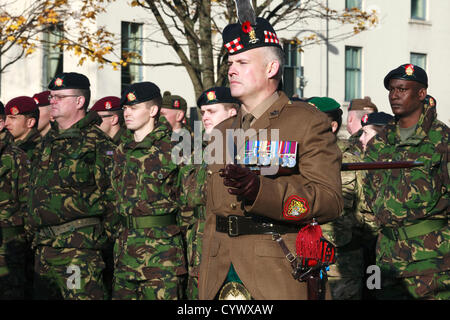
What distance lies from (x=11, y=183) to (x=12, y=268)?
3.18ft

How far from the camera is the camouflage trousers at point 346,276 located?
8.10m

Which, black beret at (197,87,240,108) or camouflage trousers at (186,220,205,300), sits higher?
black beret at (197,87,240,108)

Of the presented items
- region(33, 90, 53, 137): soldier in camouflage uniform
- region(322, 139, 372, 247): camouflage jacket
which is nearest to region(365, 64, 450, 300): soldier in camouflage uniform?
region(322, 139, 372, 247): camouflage jacket

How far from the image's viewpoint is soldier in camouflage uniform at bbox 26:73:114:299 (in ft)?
25.5

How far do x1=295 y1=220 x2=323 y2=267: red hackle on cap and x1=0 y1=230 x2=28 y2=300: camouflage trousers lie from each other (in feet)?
18.1

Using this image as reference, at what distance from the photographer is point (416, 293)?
22.1 feet

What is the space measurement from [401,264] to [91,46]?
9.08 metres

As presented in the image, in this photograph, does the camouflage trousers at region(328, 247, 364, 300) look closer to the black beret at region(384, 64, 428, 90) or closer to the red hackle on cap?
the black beret at region(384, 64, 428, 90)

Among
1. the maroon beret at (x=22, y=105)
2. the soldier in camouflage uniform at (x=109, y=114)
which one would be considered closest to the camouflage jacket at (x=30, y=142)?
the maroon beret at (x=22, y=105)

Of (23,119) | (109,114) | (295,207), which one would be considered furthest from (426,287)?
(109,114)

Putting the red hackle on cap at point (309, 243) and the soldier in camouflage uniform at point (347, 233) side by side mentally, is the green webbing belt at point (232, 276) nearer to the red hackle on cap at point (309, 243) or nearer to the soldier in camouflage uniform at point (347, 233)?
the red hackle on cap at point (309, 243)

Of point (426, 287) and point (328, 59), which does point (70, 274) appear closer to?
point (426, 287)

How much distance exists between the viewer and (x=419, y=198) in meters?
6.59
